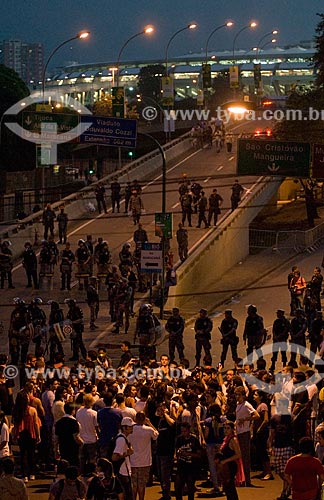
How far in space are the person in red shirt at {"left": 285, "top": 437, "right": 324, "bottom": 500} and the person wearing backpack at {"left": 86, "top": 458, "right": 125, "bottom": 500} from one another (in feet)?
5.81

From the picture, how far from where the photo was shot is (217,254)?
40.7 meters

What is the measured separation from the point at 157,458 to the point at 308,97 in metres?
43.2

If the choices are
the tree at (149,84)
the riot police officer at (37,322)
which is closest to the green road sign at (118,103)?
the riot police officer at (37,322)

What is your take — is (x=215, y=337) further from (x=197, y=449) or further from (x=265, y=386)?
(x=197, y=449)

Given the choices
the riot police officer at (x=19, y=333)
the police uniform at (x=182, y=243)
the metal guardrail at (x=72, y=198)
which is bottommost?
the riot police officer at (x=19, y=333)

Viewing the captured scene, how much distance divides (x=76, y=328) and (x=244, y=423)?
10722 millimetres

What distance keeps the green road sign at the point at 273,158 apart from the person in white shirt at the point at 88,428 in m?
25.2

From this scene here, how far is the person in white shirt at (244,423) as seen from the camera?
52.0 feet

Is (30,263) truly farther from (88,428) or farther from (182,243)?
(88,428)

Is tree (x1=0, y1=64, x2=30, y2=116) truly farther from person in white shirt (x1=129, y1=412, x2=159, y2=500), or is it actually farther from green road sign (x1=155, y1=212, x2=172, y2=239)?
person in white shirt (x1=129, y1=412, x2=159, y2=500)

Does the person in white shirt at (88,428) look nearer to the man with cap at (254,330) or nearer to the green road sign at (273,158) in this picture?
the man with cap at (254,330)

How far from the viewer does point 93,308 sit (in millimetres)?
29719

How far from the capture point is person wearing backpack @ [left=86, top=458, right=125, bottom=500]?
39.5 ft

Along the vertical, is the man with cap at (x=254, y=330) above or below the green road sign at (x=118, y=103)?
below
